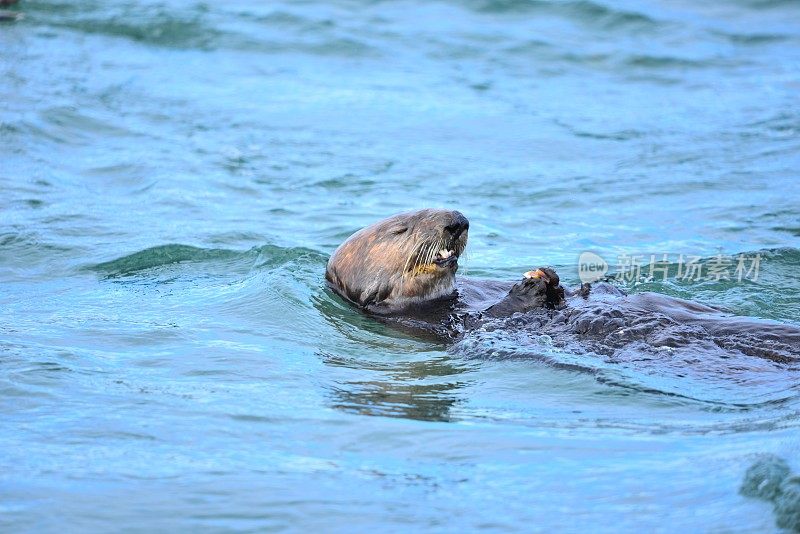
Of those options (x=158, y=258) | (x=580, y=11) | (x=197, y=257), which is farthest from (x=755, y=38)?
(x=158, y=258)

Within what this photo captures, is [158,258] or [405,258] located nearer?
[405,258]

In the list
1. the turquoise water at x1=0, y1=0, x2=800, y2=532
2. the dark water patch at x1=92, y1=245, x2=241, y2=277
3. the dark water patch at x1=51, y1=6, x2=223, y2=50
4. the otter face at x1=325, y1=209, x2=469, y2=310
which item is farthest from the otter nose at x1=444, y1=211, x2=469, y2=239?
the dark water patch at x1=51, y1=6, x2=223, y2=50

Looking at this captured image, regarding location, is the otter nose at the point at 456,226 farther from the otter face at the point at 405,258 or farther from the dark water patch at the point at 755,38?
the dark water patch at the point at 755,38

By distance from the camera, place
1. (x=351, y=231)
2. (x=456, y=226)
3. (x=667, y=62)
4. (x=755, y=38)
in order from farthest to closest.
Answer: (x=755, y=38) < (x=667, y=62) < (x=351, y=231) < (x=456, y=226)

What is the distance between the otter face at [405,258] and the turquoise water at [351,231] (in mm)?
197

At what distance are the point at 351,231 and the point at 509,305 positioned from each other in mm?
2876

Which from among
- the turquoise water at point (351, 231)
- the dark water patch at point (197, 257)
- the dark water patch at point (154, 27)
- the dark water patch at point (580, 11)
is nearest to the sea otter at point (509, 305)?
the turquoise water at point (351, 231)

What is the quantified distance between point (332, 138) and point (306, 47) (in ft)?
13.0

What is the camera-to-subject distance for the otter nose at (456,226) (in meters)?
6.00

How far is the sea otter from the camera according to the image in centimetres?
521

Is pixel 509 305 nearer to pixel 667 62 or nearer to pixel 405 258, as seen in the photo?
pixel 405 258

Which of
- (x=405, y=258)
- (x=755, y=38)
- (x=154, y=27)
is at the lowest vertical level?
(x=405, y=258)

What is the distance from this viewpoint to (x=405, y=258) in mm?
6113

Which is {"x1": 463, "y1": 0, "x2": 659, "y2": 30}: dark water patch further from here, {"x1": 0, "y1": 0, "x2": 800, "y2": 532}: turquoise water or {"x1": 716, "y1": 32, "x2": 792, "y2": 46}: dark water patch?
{"x1": 716, "y1": 32, "x2": 792, "y2": 46}: dark water patch
